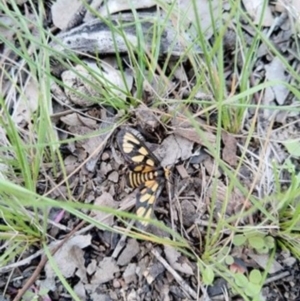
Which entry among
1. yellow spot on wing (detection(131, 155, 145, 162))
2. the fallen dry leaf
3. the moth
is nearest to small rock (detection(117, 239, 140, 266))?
the moth

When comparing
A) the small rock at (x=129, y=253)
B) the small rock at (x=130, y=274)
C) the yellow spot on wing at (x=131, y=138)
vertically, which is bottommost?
the small rock at (x=130, y=274)

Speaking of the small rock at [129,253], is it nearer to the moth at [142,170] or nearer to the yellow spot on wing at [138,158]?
the moth at [142,170]

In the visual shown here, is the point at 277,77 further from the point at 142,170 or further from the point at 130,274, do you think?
the point at 130,274

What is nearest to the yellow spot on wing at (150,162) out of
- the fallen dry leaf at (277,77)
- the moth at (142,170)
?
the moth at (142,170)

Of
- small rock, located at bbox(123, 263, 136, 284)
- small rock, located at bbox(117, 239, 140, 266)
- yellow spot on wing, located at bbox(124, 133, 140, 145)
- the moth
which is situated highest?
yellow spot on wing, located at bbox(124, 133, 140, 145)

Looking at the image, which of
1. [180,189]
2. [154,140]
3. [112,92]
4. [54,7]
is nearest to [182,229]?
[180,189]

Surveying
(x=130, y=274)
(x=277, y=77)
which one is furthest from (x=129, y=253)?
(x=277, y=77)

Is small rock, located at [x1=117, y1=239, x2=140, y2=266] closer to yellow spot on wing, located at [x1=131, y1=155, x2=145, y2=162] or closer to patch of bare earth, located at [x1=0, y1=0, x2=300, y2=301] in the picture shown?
patch of bare earth, located at [x1=0, y1=0, x2=300, y2=301]

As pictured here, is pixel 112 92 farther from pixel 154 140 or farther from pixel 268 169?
pixel 268 169
